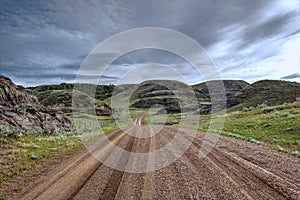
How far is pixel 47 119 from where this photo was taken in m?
25.6

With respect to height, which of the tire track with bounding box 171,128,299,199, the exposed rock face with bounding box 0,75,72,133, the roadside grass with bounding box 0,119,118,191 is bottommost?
the roadside grass with bounding box 0,119,118,191

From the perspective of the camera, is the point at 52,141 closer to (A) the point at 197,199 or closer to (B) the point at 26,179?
(B) the point at 26,179

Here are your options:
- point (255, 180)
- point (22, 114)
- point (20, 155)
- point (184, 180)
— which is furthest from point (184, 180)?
point (22, 114)

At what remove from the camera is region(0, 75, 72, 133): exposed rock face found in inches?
786

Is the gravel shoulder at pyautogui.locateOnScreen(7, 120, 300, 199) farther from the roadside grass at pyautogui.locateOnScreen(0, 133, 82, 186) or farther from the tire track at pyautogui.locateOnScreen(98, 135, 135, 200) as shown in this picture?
the roadside grass at pyautogui.locateOnScreen(0, 133, 82, 186)

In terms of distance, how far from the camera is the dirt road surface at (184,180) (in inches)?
237

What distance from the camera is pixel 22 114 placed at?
21766 mm

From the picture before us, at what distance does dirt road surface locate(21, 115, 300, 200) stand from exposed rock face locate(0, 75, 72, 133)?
12476mm

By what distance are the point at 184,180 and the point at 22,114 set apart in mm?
20840

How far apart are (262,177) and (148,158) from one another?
4.97m

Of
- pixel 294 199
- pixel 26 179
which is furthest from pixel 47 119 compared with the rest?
pixel 294 199

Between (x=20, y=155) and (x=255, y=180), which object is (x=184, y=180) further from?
(x=20, y=155)

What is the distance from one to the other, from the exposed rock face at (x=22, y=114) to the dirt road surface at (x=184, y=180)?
40.9ft

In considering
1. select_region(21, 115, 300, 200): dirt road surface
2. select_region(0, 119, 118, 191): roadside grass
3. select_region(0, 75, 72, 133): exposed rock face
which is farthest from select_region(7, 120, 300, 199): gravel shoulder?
select_region(0, 75, 72, 133): exposed rock face
